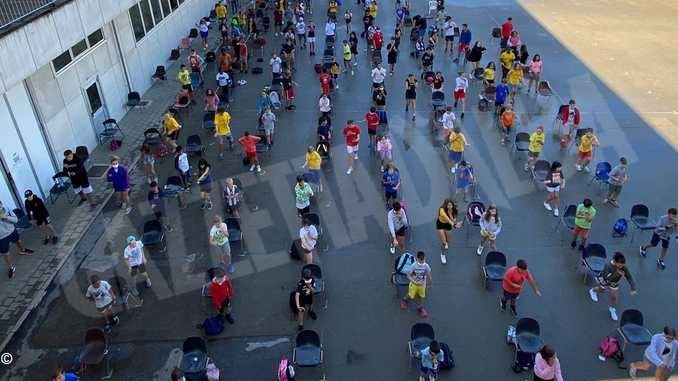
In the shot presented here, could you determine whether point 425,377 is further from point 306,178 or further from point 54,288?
point 54,288

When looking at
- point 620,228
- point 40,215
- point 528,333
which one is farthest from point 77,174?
point 620,228

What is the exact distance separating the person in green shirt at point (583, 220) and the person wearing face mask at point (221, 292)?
7.46 meters

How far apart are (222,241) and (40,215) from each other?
→ 4458mm

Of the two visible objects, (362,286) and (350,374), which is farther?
(362,286)

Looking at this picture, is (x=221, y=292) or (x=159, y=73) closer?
(x=221, y=292)

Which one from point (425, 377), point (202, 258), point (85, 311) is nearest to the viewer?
point (425, 377)

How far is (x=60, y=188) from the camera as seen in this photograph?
45.7 ft

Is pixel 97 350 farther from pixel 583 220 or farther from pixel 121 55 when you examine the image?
pixel 121 55

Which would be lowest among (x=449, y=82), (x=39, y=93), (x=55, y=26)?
(x=449, y=82)

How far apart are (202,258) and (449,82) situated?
13.2 meters

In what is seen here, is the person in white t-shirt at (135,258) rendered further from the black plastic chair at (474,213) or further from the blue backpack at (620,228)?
the blue backpack at (620,228)

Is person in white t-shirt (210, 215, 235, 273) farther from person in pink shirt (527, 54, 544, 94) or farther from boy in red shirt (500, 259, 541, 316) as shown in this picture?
person in pink shirt (527, 54, 544, 94)

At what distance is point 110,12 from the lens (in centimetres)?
1731

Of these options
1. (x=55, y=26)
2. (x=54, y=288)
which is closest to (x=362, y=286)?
(x=54, y=288)
